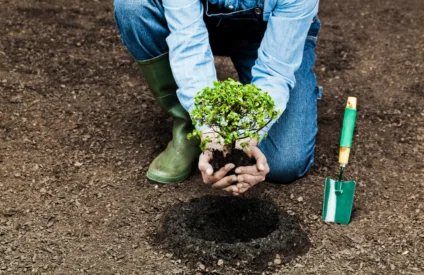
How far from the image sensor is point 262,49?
2.48m

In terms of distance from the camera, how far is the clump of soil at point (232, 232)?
2.31 metres

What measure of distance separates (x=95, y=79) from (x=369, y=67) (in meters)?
1.58

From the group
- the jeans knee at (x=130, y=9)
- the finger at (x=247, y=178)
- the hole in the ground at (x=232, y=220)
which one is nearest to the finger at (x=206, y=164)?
the finger at (x=247, y=178)

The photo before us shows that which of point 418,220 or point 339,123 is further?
point 339,123

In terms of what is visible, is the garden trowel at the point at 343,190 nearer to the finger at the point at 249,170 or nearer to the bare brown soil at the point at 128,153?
the bare brown soil at the point at 128,153

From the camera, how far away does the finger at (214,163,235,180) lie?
2207mm

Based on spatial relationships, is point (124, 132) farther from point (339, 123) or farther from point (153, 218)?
point (339, 123)

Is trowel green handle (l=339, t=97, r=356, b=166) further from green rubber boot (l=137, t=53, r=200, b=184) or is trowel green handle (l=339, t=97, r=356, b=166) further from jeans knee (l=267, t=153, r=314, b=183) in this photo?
green rubber boot (l=137, t=53, r=200, b=184)

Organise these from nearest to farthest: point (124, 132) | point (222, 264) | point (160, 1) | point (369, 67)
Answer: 1. point (222, 264)
2. point (160, 1)
3. point (124, 132)
4. point (369, 67)

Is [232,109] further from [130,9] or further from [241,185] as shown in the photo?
[130,9]

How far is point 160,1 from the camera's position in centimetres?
270

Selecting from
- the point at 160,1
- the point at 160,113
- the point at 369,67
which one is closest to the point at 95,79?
the point at 160,113

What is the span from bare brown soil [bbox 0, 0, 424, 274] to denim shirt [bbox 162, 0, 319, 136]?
19.9 inches

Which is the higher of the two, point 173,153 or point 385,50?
point 173,153
